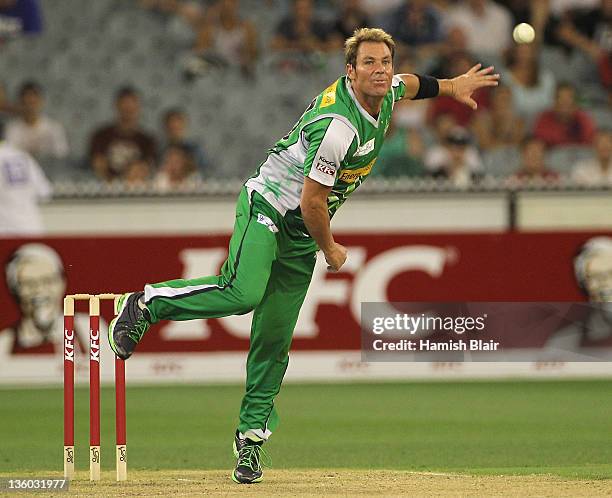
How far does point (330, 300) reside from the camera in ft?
37.9

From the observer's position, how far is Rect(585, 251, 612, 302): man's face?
1155cm

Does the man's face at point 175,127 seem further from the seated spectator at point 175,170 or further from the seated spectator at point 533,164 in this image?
the seated spectator at point 533,164

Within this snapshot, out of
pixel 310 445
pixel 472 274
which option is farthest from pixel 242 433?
pixel 472 274

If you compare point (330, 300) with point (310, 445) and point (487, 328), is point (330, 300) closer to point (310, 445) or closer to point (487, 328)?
point (487, 328)

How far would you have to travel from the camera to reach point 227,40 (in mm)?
15055

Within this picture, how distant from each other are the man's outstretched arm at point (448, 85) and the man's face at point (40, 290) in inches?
201

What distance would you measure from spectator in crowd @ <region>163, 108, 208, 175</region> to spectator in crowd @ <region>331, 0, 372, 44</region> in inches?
81.6

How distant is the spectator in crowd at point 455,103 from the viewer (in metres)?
14.4

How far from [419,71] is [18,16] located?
428 cm

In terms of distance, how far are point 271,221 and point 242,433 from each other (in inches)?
44.3

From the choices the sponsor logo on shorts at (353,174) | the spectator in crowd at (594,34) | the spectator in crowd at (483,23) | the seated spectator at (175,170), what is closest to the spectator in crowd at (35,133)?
the seated spectator at (175,170)

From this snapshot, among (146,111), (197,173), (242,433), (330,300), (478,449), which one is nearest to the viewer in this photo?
(242,433)

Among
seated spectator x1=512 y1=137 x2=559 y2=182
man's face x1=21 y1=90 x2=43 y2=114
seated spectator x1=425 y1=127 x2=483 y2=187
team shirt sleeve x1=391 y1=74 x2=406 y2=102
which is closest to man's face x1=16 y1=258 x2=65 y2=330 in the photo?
man's face x1=21 y1=90 x2=43 y2=114

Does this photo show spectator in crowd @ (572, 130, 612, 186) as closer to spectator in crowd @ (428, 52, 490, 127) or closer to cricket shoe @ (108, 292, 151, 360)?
spectator in crowd @ (428, 52, 490, 127)
